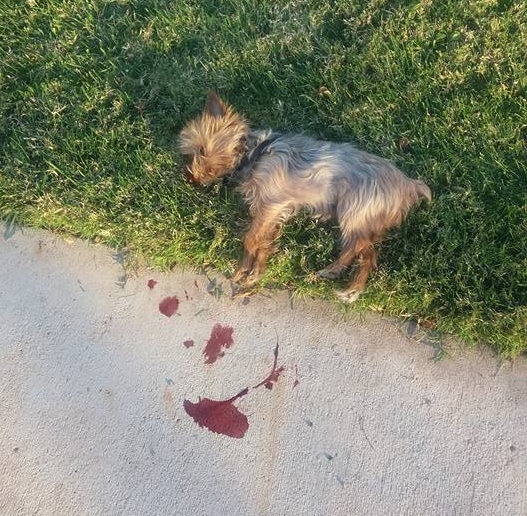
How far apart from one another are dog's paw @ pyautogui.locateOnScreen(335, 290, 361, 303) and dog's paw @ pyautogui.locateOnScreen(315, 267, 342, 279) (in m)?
0.11

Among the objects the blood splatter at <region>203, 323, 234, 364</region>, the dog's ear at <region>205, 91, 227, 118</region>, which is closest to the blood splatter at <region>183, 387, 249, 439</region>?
the blood splatter at <region>203, 323, 234, 364</region>

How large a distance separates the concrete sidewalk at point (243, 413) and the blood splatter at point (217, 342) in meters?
0.03

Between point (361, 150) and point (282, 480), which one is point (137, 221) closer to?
point (361, 150)

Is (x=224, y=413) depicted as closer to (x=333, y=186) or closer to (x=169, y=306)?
(x=169, y=306)

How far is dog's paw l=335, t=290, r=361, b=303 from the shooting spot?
3.46 m

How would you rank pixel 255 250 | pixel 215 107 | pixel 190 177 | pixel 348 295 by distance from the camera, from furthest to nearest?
1. pixel 190 177
2. pixel 215 107
3. pixel 255 250
4. pixel 348 295

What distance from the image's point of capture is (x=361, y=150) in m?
3.76

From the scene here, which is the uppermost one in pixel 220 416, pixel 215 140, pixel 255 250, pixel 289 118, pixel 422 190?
pixel 215 140

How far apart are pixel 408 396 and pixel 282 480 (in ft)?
2.80

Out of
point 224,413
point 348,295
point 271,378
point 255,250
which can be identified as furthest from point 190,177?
point 224,413

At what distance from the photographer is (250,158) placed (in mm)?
3719

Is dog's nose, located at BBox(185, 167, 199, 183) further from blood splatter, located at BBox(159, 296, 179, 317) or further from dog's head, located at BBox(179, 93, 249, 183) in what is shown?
blood splatter, located at BBox(159, 296, 179, 317)

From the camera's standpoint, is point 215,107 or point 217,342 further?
point 215,107

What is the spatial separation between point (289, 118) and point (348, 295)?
1.38 meters
